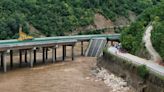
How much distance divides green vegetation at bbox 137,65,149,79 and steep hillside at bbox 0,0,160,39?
4662cm

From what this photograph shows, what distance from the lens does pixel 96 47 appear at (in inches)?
3179

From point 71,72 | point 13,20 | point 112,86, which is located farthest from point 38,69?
point 13,20

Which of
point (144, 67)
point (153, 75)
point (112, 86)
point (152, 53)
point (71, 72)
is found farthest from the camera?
point (71, 72)

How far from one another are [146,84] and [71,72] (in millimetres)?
18965

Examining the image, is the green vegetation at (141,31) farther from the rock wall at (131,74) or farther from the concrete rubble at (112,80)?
the concrete rubble at (112,80)

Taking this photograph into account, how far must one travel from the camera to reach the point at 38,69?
211 ft

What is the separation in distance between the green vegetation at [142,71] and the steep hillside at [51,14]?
46622 millimetres

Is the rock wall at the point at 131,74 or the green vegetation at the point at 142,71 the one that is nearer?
the rock wall at the point at 131,74

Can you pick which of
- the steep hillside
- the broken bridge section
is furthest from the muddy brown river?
the steep hillside

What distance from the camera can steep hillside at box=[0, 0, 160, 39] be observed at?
92.2 m

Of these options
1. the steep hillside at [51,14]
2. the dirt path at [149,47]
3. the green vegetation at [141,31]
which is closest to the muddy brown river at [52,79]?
the green vegetation at [141,31]

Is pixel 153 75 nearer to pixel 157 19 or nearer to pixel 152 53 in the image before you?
pixel 152 53

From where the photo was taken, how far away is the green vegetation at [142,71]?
45500 mm

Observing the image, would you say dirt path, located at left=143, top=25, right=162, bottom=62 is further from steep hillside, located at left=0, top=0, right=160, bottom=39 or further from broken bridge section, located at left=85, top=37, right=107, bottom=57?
steep hillside, located at left=0, top=0, right=160, bottom=39
